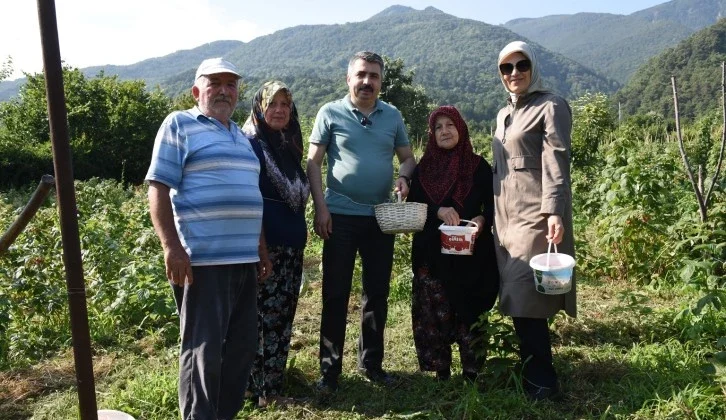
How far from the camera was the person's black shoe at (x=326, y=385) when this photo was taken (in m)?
3.18

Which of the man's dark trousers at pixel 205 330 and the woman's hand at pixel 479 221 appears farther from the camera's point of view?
the woman's hand at pixel 479 221

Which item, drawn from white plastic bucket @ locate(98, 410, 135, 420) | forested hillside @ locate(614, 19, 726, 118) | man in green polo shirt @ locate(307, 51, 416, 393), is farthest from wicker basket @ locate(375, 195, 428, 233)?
forested hillside @ locate(614, 19, 726, 118)

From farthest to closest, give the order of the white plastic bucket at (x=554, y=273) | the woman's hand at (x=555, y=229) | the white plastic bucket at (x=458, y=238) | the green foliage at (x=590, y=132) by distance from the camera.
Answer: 1. the green foliage at (x=590, y=132)
2. the white plastic bucket at (x=458, y=238)
3. the woman's hand at (x=555, y=229)
4. the white plastic bucket at (x=554, y=273)

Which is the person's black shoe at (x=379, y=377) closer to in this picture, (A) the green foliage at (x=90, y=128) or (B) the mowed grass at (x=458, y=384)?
(B) the mowed grass at (x=458, y=384)

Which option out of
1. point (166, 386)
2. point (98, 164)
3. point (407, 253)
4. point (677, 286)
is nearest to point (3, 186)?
point (98, 164)

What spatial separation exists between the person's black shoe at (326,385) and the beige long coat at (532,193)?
996mm

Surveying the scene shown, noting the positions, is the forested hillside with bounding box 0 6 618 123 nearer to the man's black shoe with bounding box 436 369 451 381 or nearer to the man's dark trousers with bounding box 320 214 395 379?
the man's dark trousers with bounding box 320 214 395 379

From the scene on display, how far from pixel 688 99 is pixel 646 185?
3942 cm

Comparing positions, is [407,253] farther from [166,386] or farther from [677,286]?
[166,386]

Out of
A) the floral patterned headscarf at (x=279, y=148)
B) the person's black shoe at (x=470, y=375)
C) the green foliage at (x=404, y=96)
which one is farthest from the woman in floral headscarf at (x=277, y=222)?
the green foliage at (x=404, y=96)

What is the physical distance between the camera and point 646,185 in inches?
186

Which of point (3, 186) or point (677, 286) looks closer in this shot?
point (677, 286)

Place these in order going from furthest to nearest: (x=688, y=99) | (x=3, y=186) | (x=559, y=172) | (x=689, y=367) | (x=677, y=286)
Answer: (x=688, y=99) → (x=3, y=186) → (x=677, y=286) → (x=689, y=367) → (x=559, y=172)

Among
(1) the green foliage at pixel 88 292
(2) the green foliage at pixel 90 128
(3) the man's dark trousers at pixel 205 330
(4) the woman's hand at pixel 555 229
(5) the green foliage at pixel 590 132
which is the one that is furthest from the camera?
(2) the green foliage at pixel 90 128
